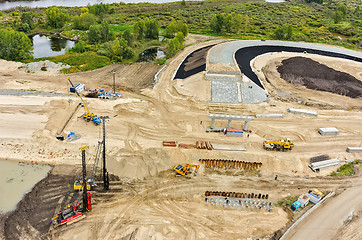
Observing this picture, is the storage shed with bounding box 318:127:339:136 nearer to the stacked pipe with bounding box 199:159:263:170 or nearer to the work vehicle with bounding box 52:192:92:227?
the stacked pipe with bounding box 199:159:263:170

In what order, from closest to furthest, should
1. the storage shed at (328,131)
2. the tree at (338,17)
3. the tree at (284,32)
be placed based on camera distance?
the storage shed at (328,131)
the tree at (284,32)
the tree at (338,17)

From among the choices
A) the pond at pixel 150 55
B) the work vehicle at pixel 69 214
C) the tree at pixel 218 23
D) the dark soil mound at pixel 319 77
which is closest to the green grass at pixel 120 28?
the pond at pixel 150 55

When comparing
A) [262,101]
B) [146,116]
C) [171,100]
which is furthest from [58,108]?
[262,101]

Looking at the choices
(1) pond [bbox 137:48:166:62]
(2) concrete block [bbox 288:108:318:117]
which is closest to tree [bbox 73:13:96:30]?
(1) pond [bbox 137:48:166:62]

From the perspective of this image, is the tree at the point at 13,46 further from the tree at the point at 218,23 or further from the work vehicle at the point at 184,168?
the tree at the point at 218,23

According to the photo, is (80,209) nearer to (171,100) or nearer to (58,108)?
(58,108)
